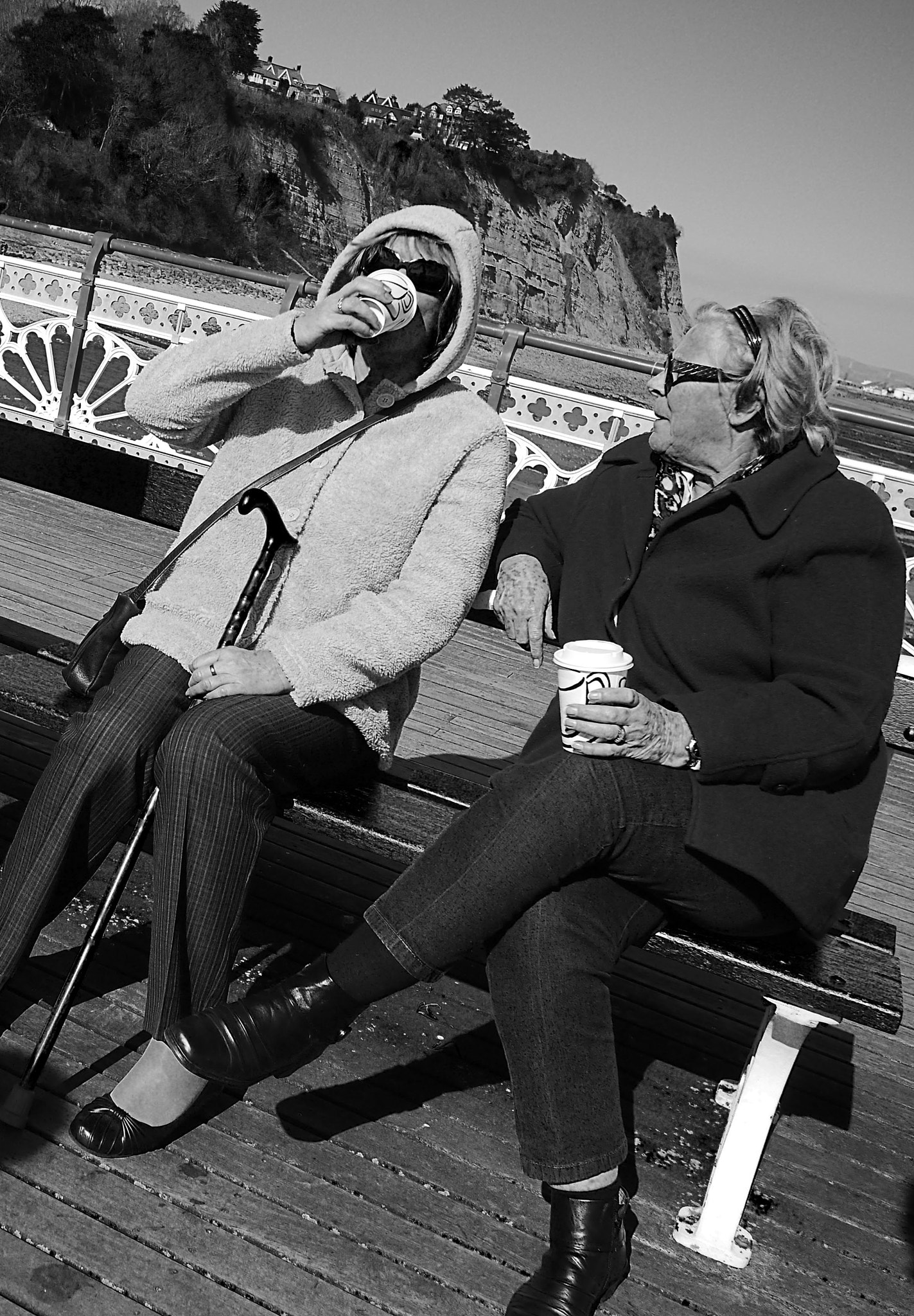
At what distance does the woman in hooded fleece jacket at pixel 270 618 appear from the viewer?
2141mm

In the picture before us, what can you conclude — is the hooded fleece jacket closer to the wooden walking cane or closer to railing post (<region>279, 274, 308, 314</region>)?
the wooden walking cane

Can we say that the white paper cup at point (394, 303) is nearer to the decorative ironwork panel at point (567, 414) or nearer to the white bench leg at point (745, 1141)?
the white bench leg at point (745, 1141)

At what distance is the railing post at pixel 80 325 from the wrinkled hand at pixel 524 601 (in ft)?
17.5

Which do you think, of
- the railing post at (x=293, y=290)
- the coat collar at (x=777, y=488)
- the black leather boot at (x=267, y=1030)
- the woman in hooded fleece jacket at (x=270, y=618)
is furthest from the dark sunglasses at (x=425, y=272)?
the railing post at (x=293, y=290)

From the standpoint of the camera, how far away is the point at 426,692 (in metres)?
5.00

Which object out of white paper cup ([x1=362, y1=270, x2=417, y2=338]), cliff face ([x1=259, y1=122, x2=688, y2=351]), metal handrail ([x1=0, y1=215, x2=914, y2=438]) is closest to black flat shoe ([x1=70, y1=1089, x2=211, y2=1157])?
white paper cup ([x1=362, y1=270, x2=417, y2=338])

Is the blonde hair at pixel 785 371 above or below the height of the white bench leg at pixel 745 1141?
above

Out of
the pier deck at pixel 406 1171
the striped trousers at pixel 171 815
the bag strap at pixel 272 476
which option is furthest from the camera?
the bag strap at pixel 272 476

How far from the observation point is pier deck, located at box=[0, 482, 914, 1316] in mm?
1884

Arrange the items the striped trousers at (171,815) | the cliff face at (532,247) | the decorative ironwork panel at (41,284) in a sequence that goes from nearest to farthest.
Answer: the striped trousers at (171,815), the decorative ironwork panel at (41,284), the cliff face at (532,247)

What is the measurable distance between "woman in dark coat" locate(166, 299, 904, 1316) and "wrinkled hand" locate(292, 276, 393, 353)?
580 mm

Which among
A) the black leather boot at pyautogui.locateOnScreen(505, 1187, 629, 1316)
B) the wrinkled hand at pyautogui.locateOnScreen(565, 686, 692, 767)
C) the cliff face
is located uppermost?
the cliff face

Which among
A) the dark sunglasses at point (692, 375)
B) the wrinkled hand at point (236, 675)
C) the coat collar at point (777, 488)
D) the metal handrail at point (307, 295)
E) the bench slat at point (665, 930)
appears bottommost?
the bench slat at point (665, 930)

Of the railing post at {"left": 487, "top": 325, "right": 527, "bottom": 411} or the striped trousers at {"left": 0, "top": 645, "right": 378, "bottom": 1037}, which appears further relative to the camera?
the railing post at {"left": 487, "top": 325, "right": 527, "bottom": 411}
